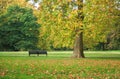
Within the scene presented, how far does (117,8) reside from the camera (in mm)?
32438

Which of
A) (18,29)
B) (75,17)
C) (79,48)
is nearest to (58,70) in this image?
(75,17)

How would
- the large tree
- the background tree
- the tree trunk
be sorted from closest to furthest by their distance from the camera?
the large tree
the tree trunk
the background tree

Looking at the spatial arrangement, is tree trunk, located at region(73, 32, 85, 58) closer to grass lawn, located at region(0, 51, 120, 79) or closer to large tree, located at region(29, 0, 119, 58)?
large tree, located at region(29, 0, 119, 58)

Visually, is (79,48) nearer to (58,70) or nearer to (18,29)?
(58,70)

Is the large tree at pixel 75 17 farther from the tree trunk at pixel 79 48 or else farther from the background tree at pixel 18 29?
the background tree at pixel 18 29

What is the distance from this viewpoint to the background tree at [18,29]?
6669cm

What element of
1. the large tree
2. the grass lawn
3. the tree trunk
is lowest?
the grass lawn

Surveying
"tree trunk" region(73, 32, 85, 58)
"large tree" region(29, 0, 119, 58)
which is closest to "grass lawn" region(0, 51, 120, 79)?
"large tree" region(29, 0, 119, 58)

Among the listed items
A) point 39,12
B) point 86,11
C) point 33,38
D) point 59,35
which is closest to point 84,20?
point 86,11

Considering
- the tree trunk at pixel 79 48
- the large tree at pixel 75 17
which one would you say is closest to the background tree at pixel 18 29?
the tree trunk at pixel 79 48

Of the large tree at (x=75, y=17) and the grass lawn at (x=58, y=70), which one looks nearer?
the grass lawn at (x=58, y=70)

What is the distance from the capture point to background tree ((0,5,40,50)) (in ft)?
219

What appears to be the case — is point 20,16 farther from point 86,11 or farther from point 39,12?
point 86,11

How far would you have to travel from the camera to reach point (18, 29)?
67.9 m
